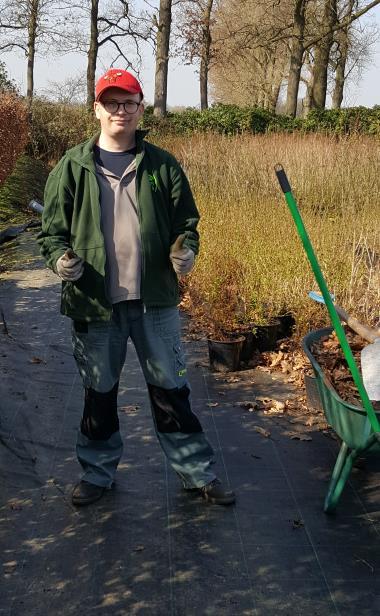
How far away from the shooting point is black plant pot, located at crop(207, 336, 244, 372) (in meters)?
5.08

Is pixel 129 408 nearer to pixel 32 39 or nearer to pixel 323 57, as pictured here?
pixel 323 57

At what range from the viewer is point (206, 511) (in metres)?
3.15

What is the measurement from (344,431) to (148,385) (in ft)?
2.94

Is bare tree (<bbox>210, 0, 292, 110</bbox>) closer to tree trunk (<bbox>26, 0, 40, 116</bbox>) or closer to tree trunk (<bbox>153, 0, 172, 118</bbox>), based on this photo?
tree trunk (<bbox>153, 0, 172, 118</bbox>)

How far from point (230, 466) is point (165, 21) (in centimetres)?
2055

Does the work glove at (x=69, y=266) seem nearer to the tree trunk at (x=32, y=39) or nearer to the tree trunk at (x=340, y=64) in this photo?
the tree trunk at (x=340, y=64)

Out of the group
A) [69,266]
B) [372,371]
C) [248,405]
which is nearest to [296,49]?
[248,405]

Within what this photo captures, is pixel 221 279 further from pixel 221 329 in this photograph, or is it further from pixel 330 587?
pixel 330 587

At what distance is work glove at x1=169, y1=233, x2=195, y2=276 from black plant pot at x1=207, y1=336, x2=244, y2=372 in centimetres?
221

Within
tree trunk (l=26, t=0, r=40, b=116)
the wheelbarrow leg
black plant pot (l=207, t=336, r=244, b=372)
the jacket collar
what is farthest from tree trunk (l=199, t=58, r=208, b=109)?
the wheelbarrow leg

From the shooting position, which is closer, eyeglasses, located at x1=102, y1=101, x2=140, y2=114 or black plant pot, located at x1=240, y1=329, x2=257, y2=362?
eyeglasses, located at x1=102, y1=101, x2=140, y2=114

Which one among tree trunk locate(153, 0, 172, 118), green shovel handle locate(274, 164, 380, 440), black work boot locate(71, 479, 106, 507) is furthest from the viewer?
tree trunk locate(153, 0, 172, 118)

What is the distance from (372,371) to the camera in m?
2.90

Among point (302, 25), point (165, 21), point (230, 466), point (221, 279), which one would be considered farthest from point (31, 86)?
point (230, 466)
